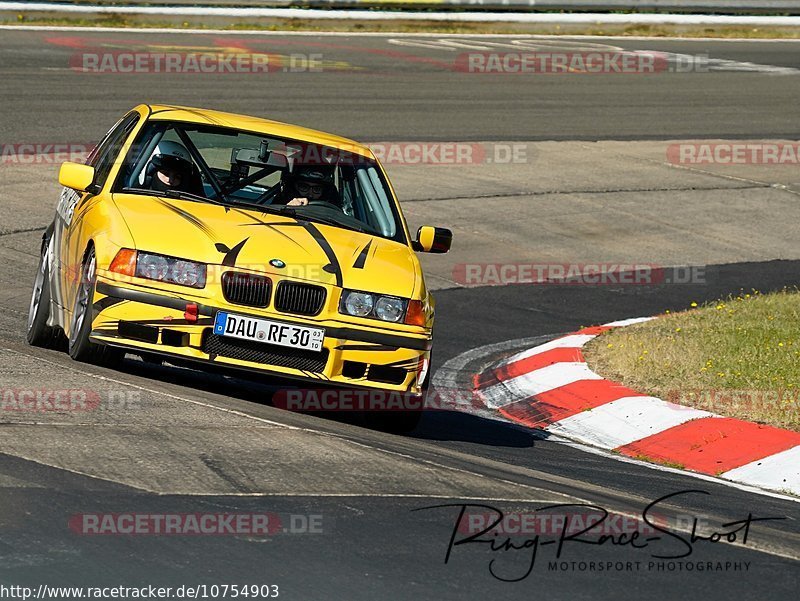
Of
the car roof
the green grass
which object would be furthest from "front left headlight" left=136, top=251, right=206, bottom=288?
the green grass

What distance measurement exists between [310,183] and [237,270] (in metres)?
1.42

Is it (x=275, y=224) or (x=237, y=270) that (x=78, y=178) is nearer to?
(x=275, y=224)

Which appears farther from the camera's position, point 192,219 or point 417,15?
point 417,15

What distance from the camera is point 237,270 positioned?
7.40m

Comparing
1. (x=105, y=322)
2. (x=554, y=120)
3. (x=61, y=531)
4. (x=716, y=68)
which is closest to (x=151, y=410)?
(x=105, y=322)

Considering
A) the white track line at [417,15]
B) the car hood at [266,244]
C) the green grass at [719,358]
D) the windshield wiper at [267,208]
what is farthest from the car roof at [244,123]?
the white track line at [417,15]

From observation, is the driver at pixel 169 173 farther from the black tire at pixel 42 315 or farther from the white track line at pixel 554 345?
the white track line at pixel 554 345

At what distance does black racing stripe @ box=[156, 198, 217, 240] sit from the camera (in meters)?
7.62

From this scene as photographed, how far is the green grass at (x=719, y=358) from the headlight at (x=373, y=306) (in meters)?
2.19

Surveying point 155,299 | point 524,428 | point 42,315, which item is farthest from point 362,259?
point 42,315

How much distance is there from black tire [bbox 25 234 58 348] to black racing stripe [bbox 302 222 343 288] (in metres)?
1.68

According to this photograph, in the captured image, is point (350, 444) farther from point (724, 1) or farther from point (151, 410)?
point (724, 1)

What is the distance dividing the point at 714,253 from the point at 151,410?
9145 millimetres

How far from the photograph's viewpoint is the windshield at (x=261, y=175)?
8.44 m
